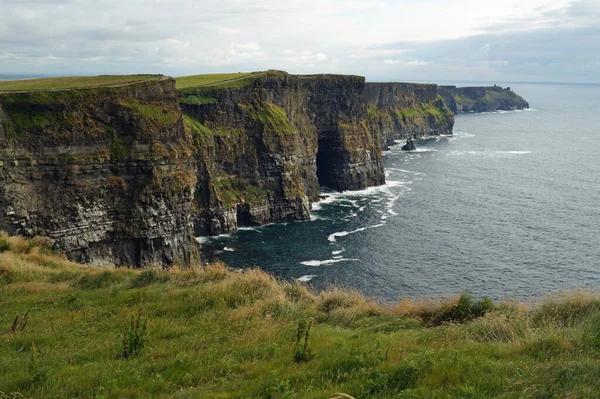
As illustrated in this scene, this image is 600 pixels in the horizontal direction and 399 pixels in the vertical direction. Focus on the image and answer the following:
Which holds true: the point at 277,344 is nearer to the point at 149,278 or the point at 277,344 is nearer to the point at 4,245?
the point at 149,278

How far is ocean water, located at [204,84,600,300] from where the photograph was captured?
56.0 m

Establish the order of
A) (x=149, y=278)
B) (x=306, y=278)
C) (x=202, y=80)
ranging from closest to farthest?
(x=149, y=278) < (x=306, y=278) < (x=202, y=80)

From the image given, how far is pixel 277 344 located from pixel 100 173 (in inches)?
1860

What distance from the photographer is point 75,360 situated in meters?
12.3

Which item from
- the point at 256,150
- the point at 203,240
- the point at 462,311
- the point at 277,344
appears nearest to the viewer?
the point at 277,344

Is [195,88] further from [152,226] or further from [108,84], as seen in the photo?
[152,226]

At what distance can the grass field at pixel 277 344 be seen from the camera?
33.0 feet

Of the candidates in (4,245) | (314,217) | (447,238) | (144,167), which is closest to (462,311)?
(4,245)

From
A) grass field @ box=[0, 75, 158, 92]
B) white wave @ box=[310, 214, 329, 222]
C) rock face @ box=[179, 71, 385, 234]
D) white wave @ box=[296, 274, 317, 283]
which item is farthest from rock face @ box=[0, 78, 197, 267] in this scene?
white wave @ box=[310, 214, 329, 222]

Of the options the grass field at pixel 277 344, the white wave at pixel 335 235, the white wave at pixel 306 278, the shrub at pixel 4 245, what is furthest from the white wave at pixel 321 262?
the grass field at pixel 277 344

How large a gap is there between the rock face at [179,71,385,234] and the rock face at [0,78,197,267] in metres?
14.4

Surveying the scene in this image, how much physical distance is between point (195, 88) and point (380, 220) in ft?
131

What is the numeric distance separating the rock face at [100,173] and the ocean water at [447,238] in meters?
11.4

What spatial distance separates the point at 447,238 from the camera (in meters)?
71.4
